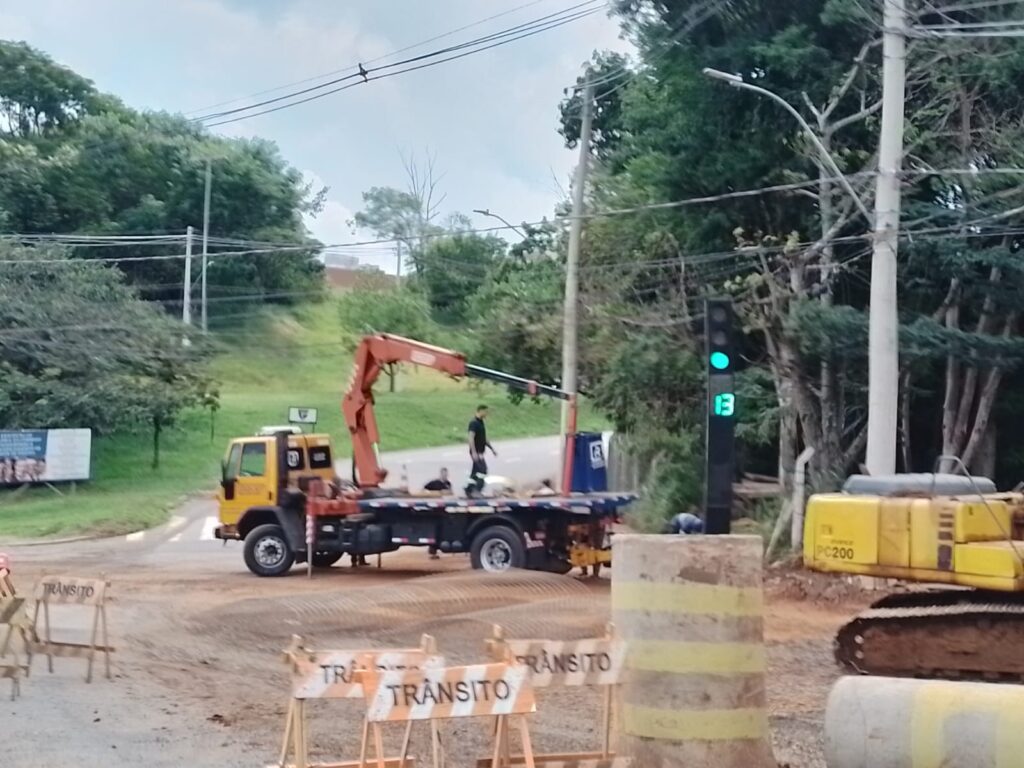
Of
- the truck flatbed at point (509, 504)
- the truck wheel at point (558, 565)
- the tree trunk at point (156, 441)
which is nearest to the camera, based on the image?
the truck flatbed at point (509, 504)

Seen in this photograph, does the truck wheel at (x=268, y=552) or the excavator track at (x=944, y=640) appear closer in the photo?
the excavator track at (x=944, y=640)

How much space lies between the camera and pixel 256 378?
216 ft

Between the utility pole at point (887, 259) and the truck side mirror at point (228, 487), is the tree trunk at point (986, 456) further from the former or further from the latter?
the truck side mirror at point (228, 487)

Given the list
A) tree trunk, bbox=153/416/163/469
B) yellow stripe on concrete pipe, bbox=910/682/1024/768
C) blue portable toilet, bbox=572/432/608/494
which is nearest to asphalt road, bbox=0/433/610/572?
tree trunk, bbox=153/416/163/469

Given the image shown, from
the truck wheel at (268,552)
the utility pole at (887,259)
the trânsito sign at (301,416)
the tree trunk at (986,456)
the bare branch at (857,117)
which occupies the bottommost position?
the truck wheel at (268,552)

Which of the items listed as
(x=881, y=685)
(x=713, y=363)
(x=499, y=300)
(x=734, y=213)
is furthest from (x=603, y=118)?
(x=881, y=685)

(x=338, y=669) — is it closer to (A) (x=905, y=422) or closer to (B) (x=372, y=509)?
(B) (x=372, y=509)

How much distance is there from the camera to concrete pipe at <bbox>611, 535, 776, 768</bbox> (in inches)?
328

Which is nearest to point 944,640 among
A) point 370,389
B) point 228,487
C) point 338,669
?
point 338,669

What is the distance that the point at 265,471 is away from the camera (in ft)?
75.8

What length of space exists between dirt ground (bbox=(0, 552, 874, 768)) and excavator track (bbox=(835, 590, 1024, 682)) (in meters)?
0.47

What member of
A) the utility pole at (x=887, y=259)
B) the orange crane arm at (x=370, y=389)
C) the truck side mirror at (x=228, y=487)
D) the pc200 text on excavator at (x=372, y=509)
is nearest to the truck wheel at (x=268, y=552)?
the pc200 text on excavator at (x=372, y=509)

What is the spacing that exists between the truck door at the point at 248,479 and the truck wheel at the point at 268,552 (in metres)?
0.48

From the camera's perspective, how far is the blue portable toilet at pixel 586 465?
22750 mm
